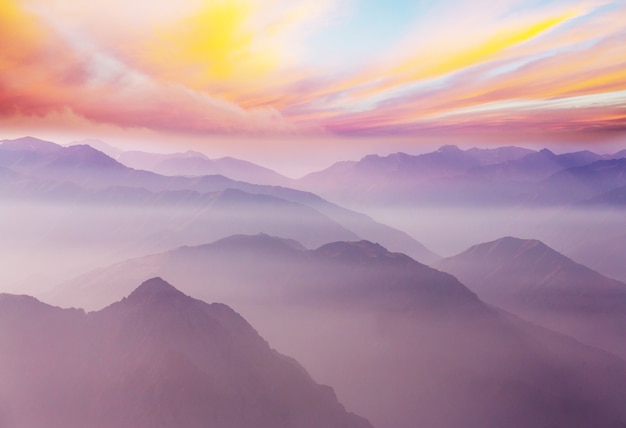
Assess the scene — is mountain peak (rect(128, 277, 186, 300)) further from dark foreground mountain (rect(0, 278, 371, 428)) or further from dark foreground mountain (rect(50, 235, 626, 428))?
dark foreground mountain (rect(50, 235, 626, 428))

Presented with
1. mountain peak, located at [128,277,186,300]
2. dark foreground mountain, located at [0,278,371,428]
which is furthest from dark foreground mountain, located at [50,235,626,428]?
mountain peak, located at [128,277,186,300]

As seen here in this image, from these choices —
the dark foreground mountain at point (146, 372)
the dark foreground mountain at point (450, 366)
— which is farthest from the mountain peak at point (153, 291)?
the dark foreground mountain at point (450, 366)

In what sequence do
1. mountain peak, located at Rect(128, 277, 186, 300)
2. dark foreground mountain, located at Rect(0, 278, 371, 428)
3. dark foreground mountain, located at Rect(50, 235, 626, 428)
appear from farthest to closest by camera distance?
dark foreground mountain, located at Rect(50, 235, 626, 428) → mountain peak, located at Rect(128, 277, 186, 300) → dark foreground mountain, located at Rect(0, 278, 371, 428)

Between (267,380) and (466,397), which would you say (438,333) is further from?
(267,380)

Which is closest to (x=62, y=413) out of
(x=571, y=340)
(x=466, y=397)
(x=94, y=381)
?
(x=94, y=381)

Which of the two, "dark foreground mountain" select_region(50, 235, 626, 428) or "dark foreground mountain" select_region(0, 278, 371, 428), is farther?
"dark foreground mountain" select_region(50, 235, 626, 428)

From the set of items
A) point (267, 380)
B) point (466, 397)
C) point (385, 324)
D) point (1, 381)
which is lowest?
point (466, 397)

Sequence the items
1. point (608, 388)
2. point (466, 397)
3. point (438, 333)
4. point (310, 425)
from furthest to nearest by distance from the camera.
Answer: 1. point (438, 333)
2. point (608, 388)
3. point (466, 397)
4. point (310, 425)
